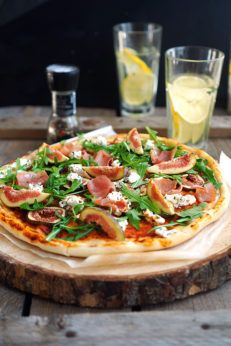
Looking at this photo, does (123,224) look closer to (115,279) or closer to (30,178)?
(115,279)

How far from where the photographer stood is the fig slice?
2598mm

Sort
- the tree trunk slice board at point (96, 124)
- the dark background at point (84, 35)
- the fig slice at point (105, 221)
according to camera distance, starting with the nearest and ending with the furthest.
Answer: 1. the fig slice at point (105, 221)
2. the tree trunk slice board at point (96, 124)
3. the dark background at point (84, 35)

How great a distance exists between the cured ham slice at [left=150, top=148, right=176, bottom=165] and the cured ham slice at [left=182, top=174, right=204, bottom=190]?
0.24 m

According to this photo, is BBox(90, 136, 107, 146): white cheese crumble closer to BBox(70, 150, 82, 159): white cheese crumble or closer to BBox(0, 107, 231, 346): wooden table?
BBox(70, 150, 82, 159): white cheese crumble

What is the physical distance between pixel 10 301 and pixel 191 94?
6.47 ft

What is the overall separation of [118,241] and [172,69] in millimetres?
1750

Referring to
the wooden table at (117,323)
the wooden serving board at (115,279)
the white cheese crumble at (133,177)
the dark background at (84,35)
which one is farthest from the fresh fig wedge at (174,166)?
Answer: the dark background at (84,35)

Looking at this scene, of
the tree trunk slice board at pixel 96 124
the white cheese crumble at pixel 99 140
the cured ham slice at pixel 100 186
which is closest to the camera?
the cured ham slice at pixel 100 186

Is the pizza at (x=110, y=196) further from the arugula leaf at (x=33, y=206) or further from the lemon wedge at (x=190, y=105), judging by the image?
the lemon wedge at (x=190, y=105)

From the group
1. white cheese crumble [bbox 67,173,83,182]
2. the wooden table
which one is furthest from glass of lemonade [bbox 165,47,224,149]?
the wooden table

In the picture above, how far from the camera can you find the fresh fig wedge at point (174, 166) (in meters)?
3.19

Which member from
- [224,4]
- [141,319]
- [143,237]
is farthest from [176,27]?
[141,319]

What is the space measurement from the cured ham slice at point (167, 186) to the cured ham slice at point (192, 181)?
0.04 metres

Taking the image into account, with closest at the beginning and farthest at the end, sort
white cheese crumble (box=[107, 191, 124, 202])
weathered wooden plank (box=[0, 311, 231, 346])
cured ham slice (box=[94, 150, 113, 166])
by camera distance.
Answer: weathered wooden plank (box=[0, 311, 231, 346]) < white cheese crumble (box=[107, 191, 124, 202]) < cured ham slice (box=[94, 150, 113, 166])
